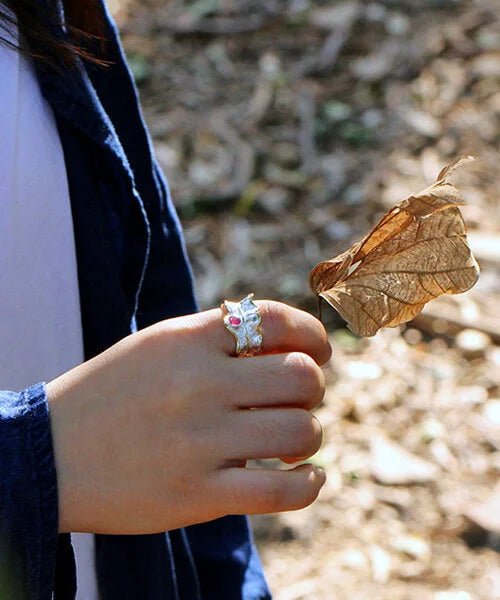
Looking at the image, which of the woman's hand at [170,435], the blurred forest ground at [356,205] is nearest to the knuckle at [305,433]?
the woman's hand at [170,435]

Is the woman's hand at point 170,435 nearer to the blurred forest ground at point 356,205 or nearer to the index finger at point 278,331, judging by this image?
the index finger at point 278,331

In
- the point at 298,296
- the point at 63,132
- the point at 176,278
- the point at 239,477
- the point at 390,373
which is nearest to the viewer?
the point at 239,477

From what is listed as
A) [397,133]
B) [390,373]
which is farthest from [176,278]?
[397,133]

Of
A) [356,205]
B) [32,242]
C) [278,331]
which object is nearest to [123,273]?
[32,242]

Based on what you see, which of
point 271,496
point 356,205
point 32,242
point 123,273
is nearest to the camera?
point 271,496

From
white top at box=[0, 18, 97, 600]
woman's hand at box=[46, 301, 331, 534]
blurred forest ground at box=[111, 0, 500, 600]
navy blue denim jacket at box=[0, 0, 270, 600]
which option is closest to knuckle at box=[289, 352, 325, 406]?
woman's hand at box=[46, 301, 331, 534]

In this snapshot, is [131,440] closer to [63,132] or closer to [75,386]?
[75,386]

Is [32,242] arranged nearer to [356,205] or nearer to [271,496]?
[271,496]

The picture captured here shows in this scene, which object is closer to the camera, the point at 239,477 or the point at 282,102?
the point at 239,477
